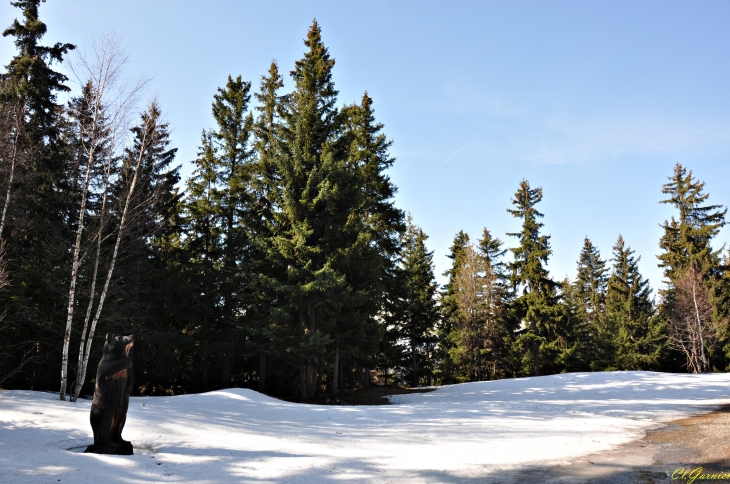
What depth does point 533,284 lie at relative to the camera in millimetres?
32250

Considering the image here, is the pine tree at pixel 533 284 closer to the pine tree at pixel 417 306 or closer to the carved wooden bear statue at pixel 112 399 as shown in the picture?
the pine tree at pixel 417 306

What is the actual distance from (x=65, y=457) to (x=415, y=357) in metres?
27.7

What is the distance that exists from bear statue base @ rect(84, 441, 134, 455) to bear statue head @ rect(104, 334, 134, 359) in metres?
1.42

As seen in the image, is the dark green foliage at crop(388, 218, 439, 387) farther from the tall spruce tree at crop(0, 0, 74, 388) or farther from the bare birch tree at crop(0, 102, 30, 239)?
the bare birch tree at crop(0, 102, 30, 239)

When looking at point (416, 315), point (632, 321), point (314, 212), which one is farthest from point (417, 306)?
point (632, 321)

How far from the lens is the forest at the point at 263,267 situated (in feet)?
52.4

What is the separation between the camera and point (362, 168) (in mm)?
25031

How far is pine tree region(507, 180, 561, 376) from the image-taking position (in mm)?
31188

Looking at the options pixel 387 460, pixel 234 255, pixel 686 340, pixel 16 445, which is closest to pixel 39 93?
pixel 234 255

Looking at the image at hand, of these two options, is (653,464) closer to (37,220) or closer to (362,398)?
(362,398)

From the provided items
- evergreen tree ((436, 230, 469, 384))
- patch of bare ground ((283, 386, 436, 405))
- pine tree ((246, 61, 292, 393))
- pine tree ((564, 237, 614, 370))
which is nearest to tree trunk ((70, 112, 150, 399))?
pine tree ((246, 61, 292, 393))

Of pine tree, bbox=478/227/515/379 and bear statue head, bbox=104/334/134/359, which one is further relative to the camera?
pine tree, bbox=478/227/515/379

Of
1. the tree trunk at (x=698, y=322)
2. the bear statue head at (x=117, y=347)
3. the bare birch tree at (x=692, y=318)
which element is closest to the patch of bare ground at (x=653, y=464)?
the bear statue head at (x=117, y=347)

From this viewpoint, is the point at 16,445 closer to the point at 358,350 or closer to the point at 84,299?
the point at 84,299
